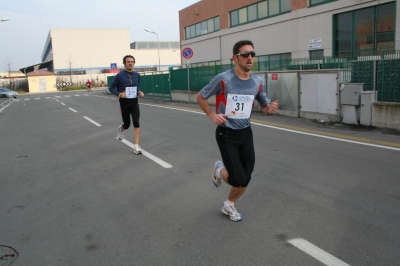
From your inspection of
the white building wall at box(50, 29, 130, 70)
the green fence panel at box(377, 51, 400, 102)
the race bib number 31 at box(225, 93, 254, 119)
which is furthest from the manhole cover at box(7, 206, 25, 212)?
the white building wall at box(50, 29, 130, 70)

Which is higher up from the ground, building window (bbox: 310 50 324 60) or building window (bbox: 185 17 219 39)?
building window (bbox: 185 17 219 39)

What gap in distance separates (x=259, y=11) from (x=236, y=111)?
2755cm

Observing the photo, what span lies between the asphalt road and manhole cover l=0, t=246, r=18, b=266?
0.01 metres

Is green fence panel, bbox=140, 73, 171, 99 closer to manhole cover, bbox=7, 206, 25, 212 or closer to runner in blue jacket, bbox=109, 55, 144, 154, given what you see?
runner in blue jacket, bbox=109, 55, 144, 154

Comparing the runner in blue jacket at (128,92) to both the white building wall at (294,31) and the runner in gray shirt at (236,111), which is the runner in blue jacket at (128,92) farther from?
the white building wall at (294,31)

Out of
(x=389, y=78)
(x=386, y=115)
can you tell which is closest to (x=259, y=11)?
(x=389, y=78)

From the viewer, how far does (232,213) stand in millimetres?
4402

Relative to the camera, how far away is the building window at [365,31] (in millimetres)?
20547

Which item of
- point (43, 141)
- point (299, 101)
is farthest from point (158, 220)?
point (299, 101)

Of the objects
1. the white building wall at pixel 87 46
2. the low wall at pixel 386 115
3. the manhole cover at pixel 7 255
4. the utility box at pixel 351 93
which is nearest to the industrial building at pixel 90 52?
the white building wall at pixel 87 46

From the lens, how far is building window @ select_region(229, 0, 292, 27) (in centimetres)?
2750

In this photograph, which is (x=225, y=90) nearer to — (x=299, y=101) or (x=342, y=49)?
(x=299, y=101)

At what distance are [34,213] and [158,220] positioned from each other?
5.44ft

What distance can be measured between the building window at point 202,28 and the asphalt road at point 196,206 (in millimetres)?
29351
